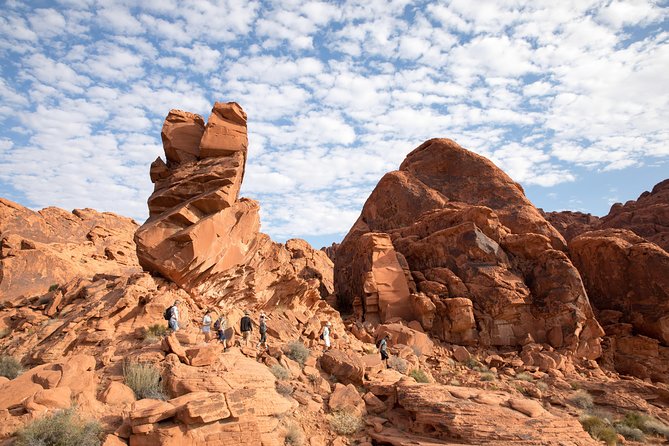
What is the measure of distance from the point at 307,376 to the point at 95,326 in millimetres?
6257

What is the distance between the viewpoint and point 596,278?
23.6 meters

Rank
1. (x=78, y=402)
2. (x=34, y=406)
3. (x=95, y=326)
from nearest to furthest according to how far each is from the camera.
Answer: (x=34, y=406) < (x=78, y=402) < (x=95, y=326)

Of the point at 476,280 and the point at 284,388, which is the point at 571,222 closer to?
the point at 476,280

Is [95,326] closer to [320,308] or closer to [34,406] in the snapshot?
[34,406]

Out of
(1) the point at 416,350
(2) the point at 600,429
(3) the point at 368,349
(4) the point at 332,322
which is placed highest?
(4) the point at 332,322

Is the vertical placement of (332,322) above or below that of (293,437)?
above

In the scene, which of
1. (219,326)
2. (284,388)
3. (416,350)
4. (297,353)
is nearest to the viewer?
(284,388)

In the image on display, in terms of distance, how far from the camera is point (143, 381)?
9000mm

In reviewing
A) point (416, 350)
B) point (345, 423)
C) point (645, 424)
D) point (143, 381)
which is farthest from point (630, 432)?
point (143, 381)

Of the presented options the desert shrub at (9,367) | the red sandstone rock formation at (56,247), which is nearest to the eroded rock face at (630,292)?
the desert shrub at (9,367)

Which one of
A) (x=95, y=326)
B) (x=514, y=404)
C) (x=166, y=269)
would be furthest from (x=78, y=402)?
(x=514, y=404)

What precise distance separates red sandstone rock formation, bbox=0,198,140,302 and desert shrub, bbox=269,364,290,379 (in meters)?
9.78

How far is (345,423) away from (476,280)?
13.9 meters

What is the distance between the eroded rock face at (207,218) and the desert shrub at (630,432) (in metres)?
13.5
